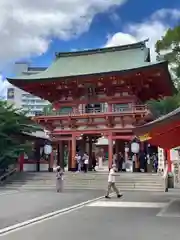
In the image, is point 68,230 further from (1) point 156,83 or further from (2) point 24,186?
(1) point 156,83

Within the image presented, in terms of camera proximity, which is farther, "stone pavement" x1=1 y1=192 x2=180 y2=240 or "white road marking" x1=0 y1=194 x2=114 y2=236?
"white road marking" x1=0 y1=194 x2=114 y2=236

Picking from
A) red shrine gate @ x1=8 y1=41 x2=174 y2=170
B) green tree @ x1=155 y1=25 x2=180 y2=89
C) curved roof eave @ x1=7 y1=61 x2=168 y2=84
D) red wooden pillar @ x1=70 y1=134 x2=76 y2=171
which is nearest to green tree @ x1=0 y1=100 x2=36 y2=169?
red shrine gate @ x1=8 y1=41 x2=174 y2=170

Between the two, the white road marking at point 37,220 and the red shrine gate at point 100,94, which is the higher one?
the red shrine gate at point 100,94

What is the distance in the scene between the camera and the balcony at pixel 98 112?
2815 centimetres

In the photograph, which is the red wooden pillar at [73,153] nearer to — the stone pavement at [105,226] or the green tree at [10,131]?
the green tree at [10,131]

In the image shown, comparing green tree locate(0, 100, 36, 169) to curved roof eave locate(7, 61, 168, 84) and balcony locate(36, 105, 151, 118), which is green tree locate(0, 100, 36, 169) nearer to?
balcony locate(36, 105, 151, 118)

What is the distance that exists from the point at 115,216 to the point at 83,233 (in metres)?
3.13

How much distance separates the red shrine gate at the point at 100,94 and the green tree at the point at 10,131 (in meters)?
1.53

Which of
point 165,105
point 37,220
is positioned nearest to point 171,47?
point 165,105

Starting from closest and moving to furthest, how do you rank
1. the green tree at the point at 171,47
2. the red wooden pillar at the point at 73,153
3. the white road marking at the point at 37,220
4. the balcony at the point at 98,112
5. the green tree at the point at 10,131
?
the white road marking at the point at 37,220 < the balcony at the point at 98,112 < the green tree at the point at 10,131 < the red wooden pillar at the point at 73,153 < the green tree at the point at 171,47

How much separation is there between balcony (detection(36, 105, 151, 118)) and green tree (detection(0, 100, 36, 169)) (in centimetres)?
154

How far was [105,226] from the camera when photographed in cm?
969

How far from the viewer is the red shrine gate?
2864 cm

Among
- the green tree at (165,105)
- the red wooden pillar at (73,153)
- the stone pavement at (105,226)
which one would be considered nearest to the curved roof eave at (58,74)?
the red wooden pillar at (73,153)
